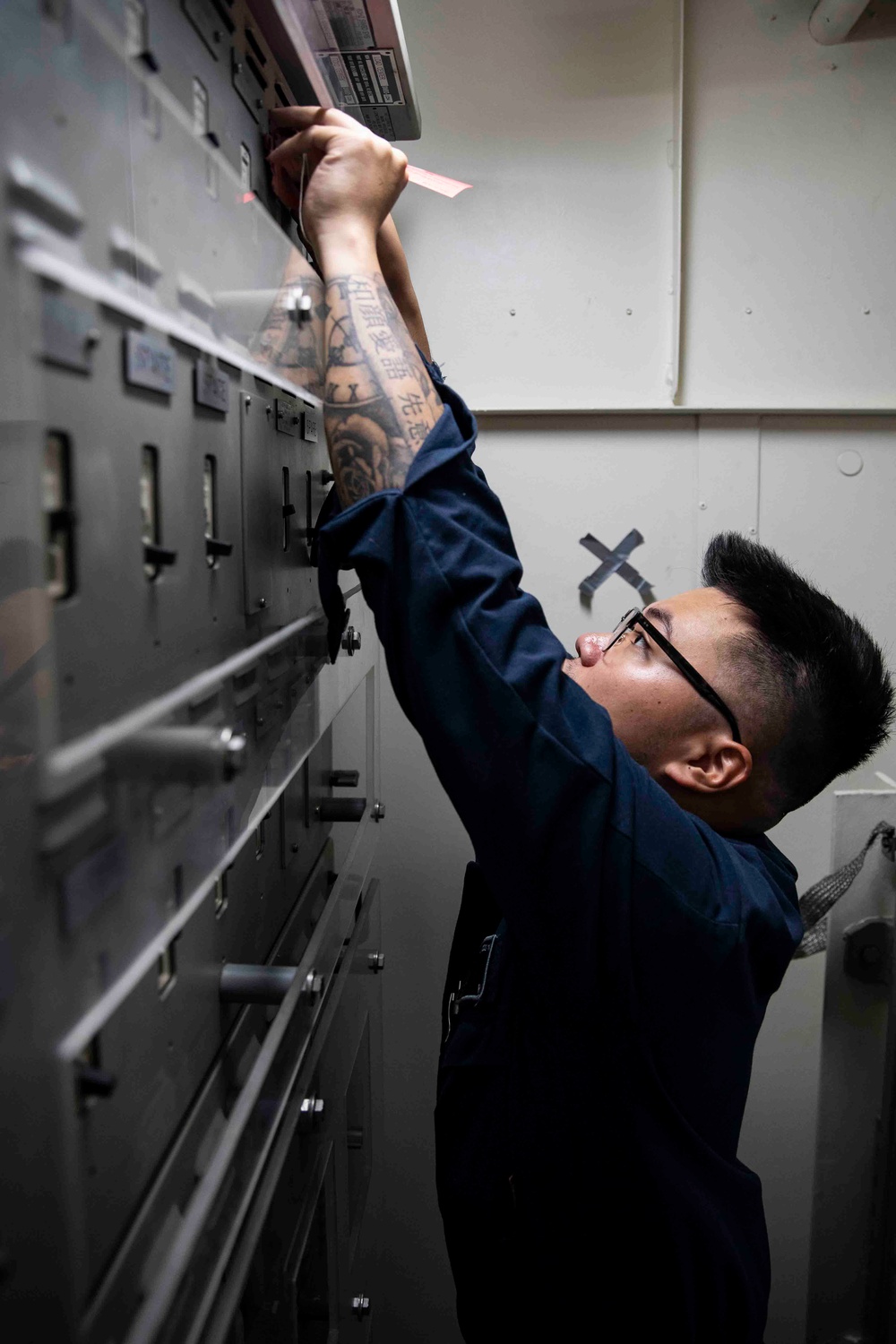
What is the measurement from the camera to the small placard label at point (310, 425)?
975 mm

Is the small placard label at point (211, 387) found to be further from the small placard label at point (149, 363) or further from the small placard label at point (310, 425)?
the small placard label at point (310, 425)

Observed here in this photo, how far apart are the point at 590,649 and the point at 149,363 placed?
0.73 metres

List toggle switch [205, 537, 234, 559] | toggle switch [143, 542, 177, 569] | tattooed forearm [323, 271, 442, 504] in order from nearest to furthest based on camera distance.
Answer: toggle switch [143, 542, 177, 569], toggle switch [205, 537, 234, 559], tattooed forearm [323, 271, 442, 504]

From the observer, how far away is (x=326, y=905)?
108cm

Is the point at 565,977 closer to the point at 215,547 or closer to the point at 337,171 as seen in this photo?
the point at 215,547

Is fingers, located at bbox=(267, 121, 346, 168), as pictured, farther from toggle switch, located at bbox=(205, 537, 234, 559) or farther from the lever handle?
the lever handle

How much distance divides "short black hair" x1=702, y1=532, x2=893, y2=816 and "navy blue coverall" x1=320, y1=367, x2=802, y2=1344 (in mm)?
146

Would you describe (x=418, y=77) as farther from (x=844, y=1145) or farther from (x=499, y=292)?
(x=844, y=1145)

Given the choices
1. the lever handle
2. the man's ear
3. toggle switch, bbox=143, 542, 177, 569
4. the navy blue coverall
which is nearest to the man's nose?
the man's ear

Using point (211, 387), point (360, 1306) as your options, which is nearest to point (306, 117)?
point (211, 387)

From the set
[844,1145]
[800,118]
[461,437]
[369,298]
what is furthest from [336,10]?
[844,1145]

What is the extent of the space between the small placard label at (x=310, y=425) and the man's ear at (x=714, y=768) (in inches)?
22.4

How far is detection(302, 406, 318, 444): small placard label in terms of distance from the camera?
0.97m

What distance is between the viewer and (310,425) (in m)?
1.00
